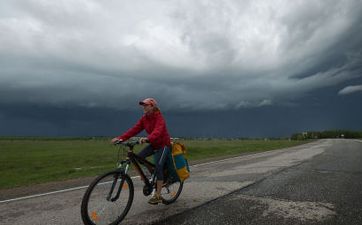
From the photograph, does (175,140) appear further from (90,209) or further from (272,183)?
(272,183)

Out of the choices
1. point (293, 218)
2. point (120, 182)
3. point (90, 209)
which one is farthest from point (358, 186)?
point (90, 209)

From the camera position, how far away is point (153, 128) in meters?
6.60

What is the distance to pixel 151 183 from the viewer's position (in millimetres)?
6551

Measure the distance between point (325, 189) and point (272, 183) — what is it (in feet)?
4.51

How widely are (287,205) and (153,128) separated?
2.88 m

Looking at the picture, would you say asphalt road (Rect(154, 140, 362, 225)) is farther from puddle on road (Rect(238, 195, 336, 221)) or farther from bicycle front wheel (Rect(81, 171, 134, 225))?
bicycle front wheel (Rect(81, 171, 134, 225))

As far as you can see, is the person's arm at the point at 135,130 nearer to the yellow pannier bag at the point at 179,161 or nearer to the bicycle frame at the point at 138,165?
the bicycle frame at the point at 138,165

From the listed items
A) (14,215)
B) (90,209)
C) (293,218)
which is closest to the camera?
(90,209)

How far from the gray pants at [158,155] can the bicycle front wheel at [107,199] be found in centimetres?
69

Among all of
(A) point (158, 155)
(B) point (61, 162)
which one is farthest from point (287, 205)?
(B) point (61, 162)

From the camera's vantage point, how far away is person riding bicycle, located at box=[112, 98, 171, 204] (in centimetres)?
635

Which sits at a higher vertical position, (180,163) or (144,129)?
(144,129)

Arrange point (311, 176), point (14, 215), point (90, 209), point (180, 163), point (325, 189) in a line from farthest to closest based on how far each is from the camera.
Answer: point (311, 176) < point (325, 189) < point (180, 163) < point (14, 215) < point (90, 209)

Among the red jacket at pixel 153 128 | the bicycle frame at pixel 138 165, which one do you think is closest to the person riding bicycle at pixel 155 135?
the red jacket at pixel 153 128
